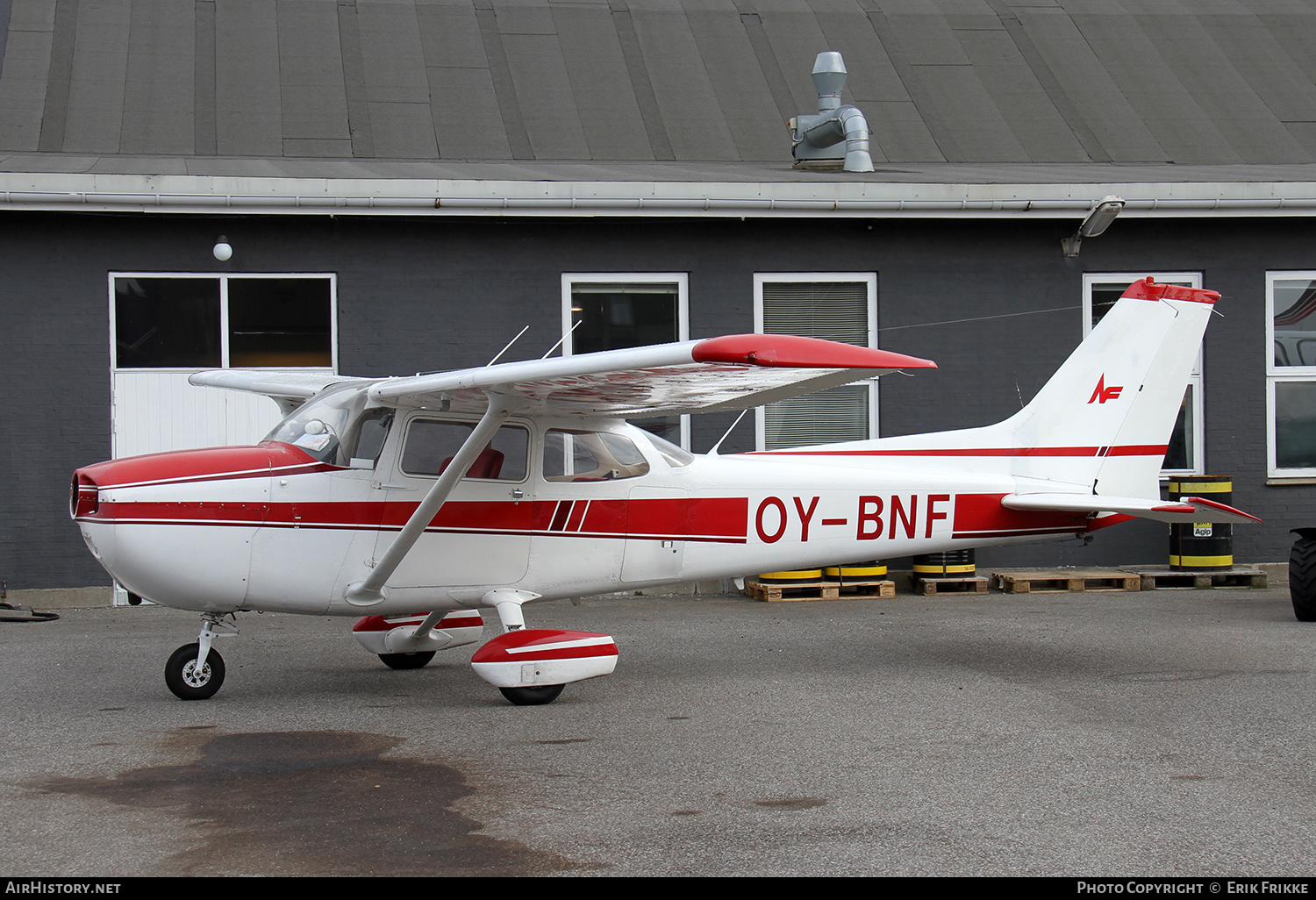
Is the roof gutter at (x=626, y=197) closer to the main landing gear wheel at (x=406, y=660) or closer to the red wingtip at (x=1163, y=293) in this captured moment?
the red wingtip at (x=1163, y=293)

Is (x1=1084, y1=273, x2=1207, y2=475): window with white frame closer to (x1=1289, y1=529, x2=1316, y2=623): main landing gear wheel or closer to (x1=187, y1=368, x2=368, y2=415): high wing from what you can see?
(x1=1289, y1=529, x2=1316, y2=623): main landing gear wheel

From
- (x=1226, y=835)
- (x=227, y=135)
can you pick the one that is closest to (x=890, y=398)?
(x=227, y=135)

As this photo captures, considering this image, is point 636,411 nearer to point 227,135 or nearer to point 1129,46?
point 227,135

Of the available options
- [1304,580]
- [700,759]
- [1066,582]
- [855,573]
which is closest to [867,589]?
[855,573]

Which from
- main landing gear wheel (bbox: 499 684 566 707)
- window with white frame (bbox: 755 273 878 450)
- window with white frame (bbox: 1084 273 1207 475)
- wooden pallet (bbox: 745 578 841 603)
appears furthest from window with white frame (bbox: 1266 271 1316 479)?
main landing gear wheel (bbox: 499 684 566 707)

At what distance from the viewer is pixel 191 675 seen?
22.7ft

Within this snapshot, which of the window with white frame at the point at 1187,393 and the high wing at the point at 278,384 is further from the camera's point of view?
the window with white frame at the point at 1187,393

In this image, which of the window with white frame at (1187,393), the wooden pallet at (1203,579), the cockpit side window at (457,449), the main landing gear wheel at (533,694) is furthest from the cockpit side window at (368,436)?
Answer: the window with white frame at (1187,393)

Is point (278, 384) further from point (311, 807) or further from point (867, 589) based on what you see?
point (867, 589)

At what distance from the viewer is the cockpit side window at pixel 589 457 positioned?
7367mm

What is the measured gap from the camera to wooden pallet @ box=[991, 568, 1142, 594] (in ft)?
37.8

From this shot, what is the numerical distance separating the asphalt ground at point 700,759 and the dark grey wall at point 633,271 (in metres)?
2.69

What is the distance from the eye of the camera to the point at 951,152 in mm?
13531

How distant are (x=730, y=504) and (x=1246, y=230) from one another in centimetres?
801
